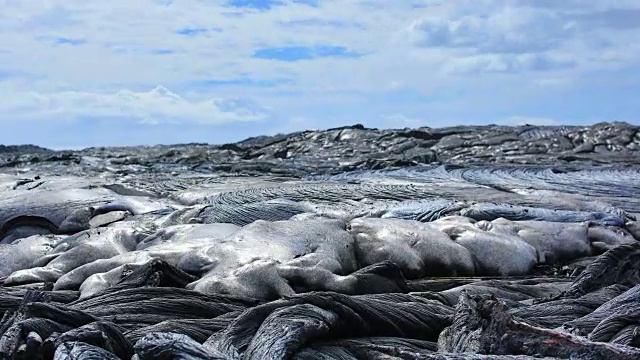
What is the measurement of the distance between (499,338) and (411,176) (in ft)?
42.7

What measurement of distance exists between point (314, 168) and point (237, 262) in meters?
13.4

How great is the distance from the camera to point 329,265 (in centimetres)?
965

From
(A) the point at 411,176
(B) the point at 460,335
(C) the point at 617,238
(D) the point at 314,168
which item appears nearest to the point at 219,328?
(B) the point at 460,335

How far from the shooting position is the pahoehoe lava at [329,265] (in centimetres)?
630

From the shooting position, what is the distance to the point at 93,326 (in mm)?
6430

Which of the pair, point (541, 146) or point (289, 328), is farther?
point (541, 146)

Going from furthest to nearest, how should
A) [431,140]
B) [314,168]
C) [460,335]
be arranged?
[431,140] → [314,168] → [460,335]

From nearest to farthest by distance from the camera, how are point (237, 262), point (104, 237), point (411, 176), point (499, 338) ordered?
point (499, 338)
point (237, 262)
point (104, 237)
point (411, 176)

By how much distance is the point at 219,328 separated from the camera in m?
7.15

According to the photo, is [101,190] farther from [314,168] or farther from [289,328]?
[289,328]

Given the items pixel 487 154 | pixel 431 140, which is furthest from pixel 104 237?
pixel 431 140

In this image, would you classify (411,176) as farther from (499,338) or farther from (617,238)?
(499,338)

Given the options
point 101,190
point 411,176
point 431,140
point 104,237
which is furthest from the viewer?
point 431,140

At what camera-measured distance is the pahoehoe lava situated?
6.30 metres
